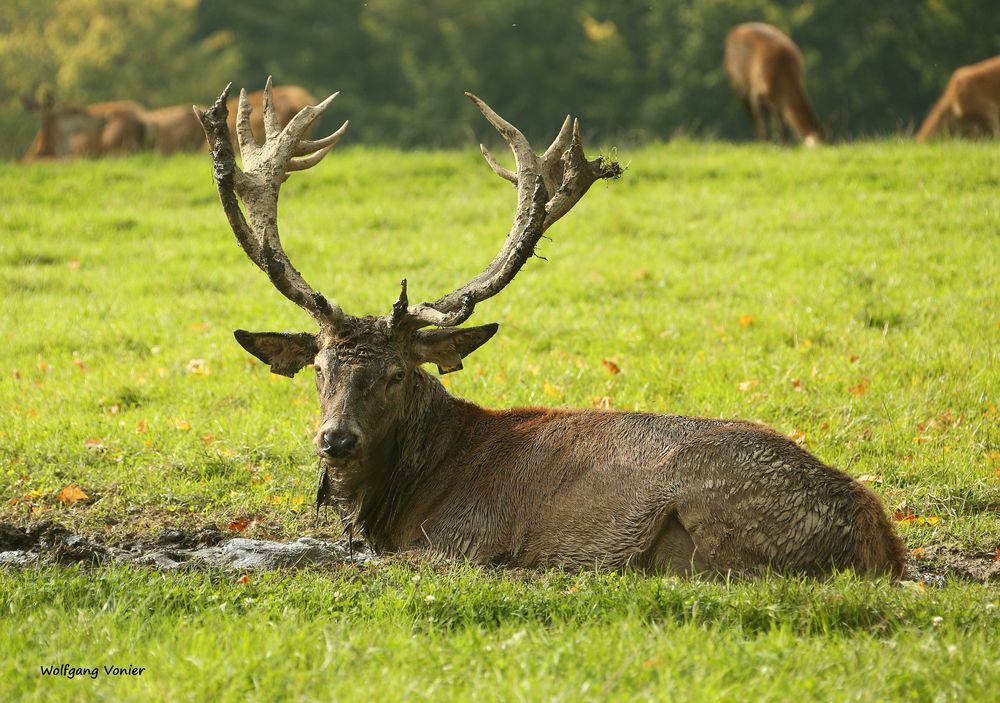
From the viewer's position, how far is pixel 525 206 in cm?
757

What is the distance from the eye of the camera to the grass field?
4844mm

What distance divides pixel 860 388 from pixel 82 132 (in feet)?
57.6

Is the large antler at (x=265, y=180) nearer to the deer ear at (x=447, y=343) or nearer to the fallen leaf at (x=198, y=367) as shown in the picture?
the deer ear at (x=447, y=343)

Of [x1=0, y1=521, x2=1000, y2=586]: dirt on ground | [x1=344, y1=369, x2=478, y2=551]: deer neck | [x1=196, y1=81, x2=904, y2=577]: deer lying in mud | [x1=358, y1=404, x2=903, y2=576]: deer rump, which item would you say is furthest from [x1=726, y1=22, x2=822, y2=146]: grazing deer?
[x1=358, y1=404, x2=903, y2=576]: deer rump

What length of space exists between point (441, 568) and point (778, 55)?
1854 centimetres

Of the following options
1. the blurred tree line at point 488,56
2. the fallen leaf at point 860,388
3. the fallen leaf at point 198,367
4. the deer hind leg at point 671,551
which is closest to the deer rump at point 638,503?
the deer hind leg at point 671,551

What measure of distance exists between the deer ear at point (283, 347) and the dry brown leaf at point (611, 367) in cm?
354

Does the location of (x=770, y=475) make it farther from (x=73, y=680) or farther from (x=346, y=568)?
(x=73, y=680)

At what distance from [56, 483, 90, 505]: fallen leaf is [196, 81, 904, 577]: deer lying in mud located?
1591 millimetres

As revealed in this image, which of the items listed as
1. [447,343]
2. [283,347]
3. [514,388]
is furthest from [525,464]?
[514,388]

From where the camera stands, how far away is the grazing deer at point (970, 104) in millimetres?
21797

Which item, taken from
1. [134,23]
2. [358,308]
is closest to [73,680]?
[358,308]

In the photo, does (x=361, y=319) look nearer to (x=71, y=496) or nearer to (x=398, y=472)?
(x=398, y=472)

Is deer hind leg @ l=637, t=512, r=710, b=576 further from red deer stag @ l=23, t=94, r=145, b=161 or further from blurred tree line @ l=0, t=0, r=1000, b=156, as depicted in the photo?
blurred tree line @ l=0, t=0, r=1000, b=156
